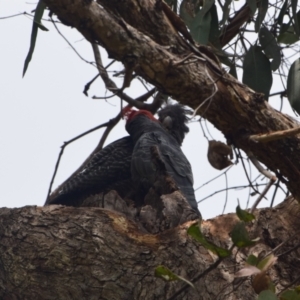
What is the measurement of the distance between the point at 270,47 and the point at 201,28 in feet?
1.17

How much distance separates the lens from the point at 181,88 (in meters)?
2.11

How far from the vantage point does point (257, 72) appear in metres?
2.54

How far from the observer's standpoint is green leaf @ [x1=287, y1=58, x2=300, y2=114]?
2369mm

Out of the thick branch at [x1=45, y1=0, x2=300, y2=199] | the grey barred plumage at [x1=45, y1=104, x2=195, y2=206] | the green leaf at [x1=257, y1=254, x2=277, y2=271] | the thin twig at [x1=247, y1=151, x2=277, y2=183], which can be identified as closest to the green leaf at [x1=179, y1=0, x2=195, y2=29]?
the thick branch at [x1=45, y1=0, x2=300, y2=199]

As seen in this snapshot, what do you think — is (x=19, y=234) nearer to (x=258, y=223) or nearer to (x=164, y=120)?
(x=258, y=223)

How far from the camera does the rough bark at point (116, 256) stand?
2107mm

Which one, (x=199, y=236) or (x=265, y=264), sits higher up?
(x=199, y=236)

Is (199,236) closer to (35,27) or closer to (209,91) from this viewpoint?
(209,91)

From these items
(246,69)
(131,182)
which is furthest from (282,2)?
(131,182)

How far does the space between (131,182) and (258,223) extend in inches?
62.5

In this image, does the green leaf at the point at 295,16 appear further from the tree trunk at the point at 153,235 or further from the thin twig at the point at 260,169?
the thin twig at the point at 260,169

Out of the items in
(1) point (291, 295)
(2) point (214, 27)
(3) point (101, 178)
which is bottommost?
(1) point (291, 295)

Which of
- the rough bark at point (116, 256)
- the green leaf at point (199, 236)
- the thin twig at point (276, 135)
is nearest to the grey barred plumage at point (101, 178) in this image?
the rough bark at point (116, 256)

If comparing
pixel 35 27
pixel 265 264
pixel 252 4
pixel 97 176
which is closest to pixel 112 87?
pixel 35 27
